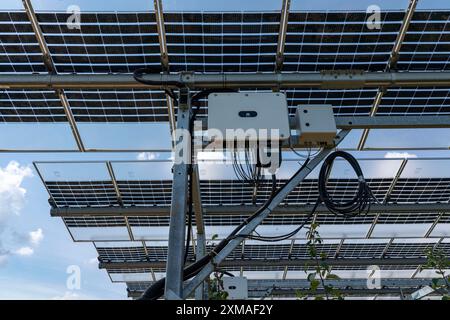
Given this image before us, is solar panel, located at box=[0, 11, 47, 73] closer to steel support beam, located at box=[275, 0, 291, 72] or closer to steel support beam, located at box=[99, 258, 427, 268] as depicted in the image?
steel support beam, located at box=[275, 0, 291, 72]

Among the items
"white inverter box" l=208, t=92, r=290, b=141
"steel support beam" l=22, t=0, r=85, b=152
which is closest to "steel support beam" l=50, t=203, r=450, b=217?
"steel support beam" l=22, t=0, r=85, b=152

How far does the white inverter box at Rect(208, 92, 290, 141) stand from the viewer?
4469 mm

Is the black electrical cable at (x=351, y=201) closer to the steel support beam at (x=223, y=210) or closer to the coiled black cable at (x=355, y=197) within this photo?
the coiled black cable at (x=355, y=197)

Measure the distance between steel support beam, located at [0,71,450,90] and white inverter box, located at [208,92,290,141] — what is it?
0.93 meters

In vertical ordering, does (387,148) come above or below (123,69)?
below

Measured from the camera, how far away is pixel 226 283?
9469 millimetres

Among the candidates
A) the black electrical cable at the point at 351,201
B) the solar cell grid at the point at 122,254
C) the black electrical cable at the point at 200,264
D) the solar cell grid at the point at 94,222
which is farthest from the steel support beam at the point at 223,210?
the black electrical cable at the point at 200,264

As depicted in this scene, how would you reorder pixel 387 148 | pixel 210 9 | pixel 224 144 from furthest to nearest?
pixel 387 148 < pixel 210 9 < pixel 224 144

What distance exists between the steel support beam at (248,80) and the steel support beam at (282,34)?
0.92 ft

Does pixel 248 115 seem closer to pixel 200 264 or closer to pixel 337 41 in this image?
pixel 200 264

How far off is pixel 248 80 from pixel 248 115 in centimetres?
126
